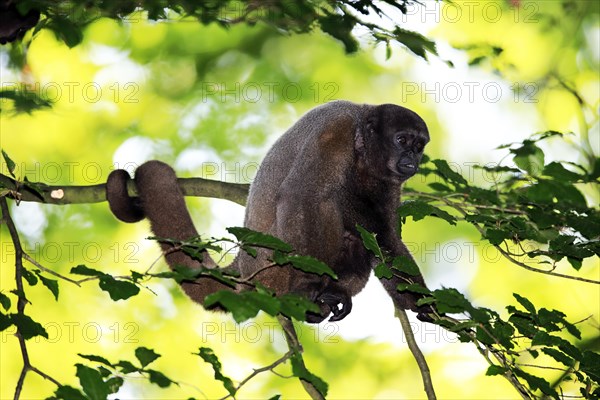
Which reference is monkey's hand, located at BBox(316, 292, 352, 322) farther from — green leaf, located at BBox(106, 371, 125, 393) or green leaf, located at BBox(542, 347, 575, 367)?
green leaf, located at BBox(106, 371, 125, 393)

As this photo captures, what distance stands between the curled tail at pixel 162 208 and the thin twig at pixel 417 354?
1.94m

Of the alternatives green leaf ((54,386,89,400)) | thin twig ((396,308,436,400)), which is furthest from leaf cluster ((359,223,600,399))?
green leaf ((54,386,89,400))

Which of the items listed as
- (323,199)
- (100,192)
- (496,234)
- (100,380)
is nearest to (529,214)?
(496,234)

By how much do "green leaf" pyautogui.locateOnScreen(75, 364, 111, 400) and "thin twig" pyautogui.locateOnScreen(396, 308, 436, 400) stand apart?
3477 mm

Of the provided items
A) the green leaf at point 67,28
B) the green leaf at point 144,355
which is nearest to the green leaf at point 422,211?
the green leaf at point 144,355

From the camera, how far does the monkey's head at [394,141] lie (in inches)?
303

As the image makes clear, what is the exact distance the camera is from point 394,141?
770cm

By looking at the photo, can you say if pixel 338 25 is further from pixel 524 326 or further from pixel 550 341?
pixel 550 341

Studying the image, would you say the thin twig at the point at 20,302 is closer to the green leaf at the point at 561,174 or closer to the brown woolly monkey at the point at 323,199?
the brown woolly monkey at the point at 323,199

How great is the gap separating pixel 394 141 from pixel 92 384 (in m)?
5.02

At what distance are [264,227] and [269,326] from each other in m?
4.32

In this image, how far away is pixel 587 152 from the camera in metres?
6.80

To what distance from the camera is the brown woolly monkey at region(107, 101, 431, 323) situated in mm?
7055

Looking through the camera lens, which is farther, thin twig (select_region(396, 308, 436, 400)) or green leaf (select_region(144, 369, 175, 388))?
thin twig (select_region(396, 308, 436, 400))
